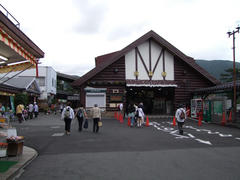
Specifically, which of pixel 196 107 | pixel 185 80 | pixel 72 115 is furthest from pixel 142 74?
pixel 72 115

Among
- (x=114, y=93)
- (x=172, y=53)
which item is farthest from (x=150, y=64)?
(x=114, y=93)

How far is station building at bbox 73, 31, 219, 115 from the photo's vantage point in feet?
78.1

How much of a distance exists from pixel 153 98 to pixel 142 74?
6952 mm

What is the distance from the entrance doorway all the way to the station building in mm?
2783

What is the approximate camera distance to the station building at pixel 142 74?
78.1ft

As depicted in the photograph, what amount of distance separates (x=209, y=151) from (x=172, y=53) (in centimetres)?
1830

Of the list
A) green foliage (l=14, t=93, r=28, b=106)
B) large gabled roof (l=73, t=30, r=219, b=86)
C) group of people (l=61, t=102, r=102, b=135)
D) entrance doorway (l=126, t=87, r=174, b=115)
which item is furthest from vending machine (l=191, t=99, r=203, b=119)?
green foliage (l=14, t=93, r=28, b=106)

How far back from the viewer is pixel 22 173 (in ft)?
18.1

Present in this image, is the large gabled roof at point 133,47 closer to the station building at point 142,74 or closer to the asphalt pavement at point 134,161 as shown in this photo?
the station building at point 142,74

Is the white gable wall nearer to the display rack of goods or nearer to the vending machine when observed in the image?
the vending machine

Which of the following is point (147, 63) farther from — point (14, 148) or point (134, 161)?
point (14, 148)

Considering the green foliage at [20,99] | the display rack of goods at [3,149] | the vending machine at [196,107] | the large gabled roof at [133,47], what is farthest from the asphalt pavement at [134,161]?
the green foliage at [20,99]

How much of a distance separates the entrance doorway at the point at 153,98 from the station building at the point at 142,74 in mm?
2783

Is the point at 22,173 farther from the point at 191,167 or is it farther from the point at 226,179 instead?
the point at 226,179
